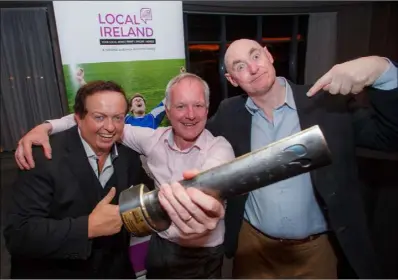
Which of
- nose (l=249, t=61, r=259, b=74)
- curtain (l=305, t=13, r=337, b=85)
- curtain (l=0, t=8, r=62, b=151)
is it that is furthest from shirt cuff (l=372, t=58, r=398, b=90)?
curtain (l=0, t=8, r=62, b=151)

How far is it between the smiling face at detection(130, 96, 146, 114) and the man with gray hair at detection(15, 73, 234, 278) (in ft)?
0.14

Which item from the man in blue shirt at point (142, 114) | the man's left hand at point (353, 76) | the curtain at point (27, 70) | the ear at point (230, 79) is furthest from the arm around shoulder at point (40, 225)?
the man's left hand at point (353, 76)

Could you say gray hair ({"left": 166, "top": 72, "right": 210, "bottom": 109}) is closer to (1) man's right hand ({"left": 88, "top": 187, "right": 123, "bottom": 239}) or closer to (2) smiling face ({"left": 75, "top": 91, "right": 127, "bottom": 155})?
(2) smiling face ({"left": 75, "top": 91, "right": 127, "bottom": 155})

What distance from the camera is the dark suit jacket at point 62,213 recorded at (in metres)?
0.59

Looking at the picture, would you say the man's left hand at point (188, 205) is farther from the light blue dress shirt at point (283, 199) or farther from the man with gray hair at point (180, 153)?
the light blue dress shirt at point (283, 199)

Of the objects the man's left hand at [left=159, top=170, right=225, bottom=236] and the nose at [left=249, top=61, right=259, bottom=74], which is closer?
the man's left hand at [left=159, top=170, right=225, bottom=236]

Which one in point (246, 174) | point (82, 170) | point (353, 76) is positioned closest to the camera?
point (246, 174)

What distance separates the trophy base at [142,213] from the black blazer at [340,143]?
27 centimetres

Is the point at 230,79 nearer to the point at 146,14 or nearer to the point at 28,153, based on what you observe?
the point at 146,14

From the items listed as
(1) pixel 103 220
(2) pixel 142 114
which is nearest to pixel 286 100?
(2) pixel 142 114

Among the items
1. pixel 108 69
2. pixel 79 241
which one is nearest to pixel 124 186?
pixel 79 241

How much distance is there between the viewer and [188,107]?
2.10 ft

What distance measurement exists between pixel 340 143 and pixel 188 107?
360 millimetres

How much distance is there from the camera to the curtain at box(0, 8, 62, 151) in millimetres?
625
